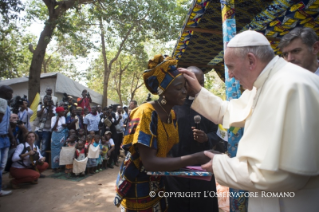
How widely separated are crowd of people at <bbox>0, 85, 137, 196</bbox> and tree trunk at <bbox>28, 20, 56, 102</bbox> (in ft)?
5.52

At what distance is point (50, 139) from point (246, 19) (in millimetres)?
6760

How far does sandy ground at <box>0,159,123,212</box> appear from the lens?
4020mm

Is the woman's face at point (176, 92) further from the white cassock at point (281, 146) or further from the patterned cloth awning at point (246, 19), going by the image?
the patterned cloth awning at point (246, 19)

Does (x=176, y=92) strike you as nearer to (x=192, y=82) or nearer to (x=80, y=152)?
(x=192, y=82)

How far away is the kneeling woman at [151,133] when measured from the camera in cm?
169

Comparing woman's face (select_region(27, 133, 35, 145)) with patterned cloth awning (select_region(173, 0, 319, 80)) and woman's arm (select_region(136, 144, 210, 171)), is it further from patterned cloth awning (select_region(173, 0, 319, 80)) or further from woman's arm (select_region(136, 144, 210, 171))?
woman's arm (select_region(136, 144, 210, 171))

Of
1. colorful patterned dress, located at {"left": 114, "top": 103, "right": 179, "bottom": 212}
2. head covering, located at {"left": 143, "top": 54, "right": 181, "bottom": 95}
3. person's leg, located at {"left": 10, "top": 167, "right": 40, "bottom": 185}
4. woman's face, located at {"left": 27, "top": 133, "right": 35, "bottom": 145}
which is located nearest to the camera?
colorful patterned dress, located at {"left": 114, "top": 103, "right": 179, "bottom": 212}

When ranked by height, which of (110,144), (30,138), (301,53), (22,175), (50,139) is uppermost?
(301,53)

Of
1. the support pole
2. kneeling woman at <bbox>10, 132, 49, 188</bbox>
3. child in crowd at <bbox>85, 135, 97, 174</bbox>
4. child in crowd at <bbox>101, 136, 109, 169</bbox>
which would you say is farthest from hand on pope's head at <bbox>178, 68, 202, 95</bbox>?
child in crowd at <bbox>101, 136, 109, 169</bbox>

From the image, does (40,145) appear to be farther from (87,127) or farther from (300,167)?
(300,167)

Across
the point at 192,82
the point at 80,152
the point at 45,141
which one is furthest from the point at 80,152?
the point at 192,82

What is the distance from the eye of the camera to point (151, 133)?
5.28 feet

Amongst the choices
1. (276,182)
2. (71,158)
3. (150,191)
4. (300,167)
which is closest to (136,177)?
(150,191)

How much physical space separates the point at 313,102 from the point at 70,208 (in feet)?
14.6
